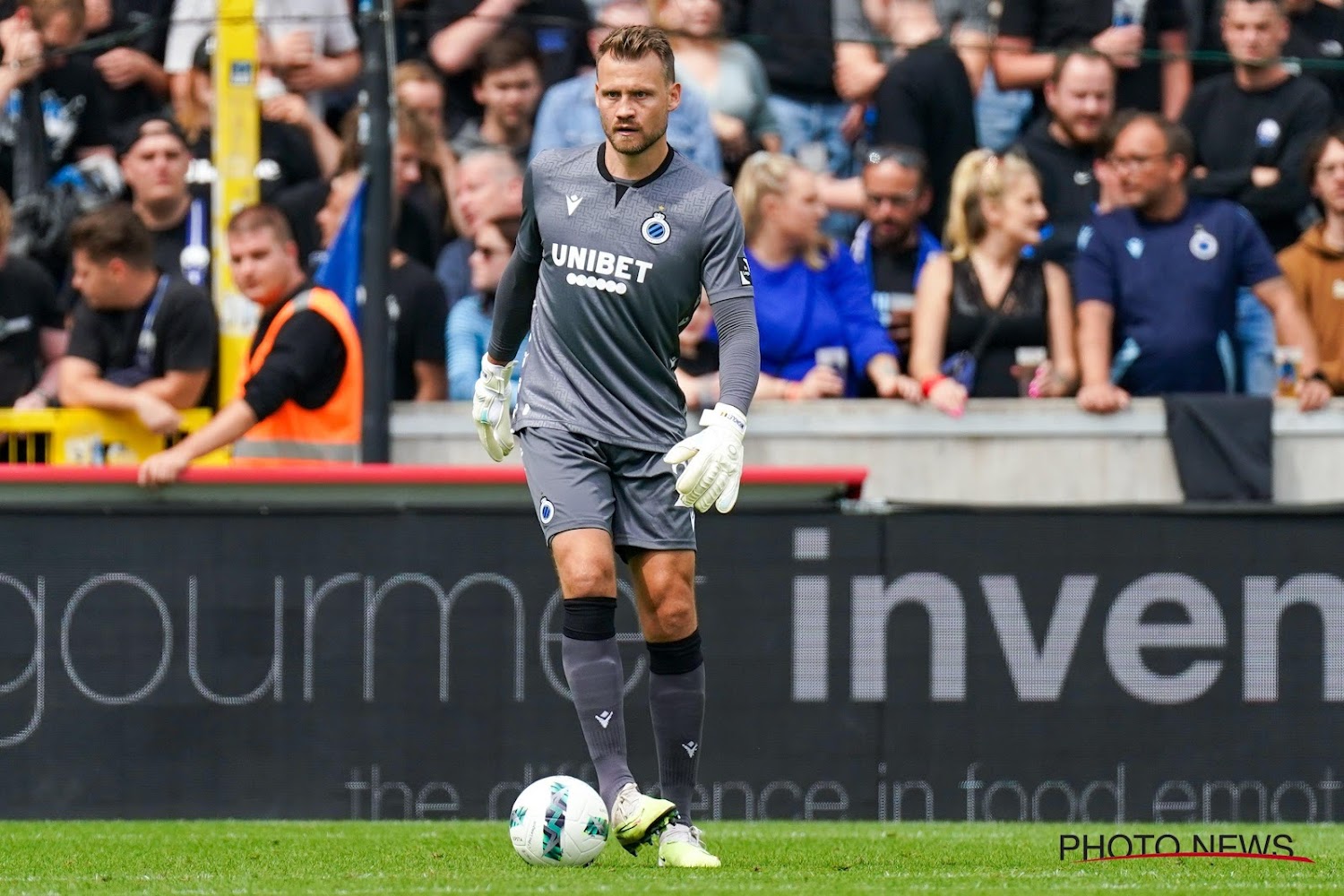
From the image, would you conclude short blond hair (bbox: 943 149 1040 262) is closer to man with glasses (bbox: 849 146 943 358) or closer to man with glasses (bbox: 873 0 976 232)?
man with glasses (bbox: 849 146 943 358)

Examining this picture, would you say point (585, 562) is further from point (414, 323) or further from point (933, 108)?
point (933, 108)

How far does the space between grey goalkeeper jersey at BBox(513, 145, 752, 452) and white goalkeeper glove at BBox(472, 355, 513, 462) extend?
369 millimetres

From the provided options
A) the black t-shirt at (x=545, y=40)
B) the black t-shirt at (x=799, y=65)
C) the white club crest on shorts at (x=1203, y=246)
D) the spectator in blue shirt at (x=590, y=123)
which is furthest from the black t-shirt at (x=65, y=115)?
the white club crest on shorts at (x=1203, y=246)

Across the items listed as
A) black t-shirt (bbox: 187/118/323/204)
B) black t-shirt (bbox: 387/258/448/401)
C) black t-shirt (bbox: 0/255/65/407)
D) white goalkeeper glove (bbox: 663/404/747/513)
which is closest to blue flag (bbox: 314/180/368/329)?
black t-shirt (bbox: 387/258/448/401)

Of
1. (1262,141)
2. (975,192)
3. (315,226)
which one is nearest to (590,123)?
(315,226)

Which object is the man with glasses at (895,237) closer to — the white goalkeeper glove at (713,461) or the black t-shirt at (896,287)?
the black t-shirt at (896,287)

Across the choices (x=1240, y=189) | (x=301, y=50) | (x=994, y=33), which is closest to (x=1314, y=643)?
(x=1240, y=189)

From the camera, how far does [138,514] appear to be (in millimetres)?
8836

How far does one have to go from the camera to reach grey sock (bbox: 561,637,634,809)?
20.0 ft

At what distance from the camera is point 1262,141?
10.7 m

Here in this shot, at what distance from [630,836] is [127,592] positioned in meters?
3.59

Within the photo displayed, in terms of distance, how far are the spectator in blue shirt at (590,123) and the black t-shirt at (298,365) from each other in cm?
169

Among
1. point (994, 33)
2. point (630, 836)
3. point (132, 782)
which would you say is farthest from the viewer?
point (994, 33)

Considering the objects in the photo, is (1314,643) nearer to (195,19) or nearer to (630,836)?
(630,836)
